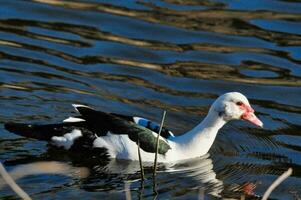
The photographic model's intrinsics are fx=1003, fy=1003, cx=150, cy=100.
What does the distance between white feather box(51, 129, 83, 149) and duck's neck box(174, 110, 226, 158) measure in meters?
1.13

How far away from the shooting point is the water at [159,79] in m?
10.6

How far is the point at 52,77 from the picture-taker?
13.4m

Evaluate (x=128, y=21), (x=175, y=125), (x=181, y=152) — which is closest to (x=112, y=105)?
(x=175, y=125)

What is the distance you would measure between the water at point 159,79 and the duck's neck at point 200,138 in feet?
0.41

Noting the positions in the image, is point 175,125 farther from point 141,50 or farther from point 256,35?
point 256,35

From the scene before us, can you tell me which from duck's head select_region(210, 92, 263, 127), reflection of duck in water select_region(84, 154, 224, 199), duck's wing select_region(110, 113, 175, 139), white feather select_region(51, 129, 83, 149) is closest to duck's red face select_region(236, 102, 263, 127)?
duck's head select_region(210, 92, 263, 127)

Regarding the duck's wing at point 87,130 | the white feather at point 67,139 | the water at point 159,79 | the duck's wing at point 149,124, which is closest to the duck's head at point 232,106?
the water at point 159,79

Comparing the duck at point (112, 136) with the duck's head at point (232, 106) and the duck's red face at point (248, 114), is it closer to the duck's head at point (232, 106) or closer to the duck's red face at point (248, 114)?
the duck's head at point (232, 106)

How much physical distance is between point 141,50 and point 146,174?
15.4 feet

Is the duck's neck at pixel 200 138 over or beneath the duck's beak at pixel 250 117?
beneath

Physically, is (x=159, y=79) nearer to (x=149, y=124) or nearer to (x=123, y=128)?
(x=149, y=124)

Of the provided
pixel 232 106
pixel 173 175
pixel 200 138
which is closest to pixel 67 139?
pixel 173 175

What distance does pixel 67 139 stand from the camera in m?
11.1

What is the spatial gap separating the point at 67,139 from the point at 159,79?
310 centimetres
